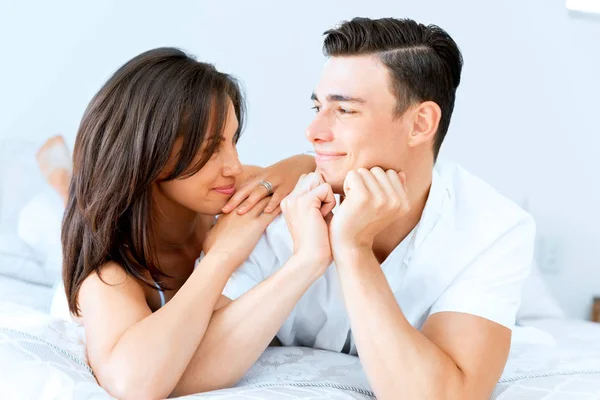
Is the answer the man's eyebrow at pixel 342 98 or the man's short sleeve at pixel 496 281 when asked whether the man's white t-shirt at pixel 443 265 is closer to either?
the man's short sleeve at pixel 496 281

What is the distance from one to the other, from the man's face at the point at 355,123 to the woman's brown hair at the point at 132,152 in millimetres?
226

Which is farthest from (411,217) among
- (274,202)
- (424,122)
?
(274,202)

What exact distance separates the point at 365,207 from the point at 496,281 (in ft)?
1.13

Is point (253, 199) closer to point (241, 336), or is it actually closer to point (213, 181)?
point (213, 181)

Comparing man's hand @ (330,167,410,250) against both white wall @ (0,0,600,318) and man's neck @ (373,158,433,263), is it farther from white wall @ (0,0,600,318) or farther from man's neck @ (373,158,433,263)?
white wall @ (0,0,600,318)

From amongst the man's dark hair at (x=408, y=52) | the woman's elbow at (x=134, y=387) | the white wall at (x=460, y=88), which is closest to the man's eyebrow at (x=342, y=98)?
the man's dark hair at (x=408, y=52)

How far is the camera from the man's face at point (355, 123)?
164 cm

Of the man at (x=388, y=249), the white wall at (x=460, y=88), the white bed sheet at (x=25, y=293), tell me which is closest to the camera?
the man at (x=388, y=249)

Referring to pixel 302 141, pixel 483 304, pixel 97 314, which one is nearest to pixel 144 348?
pixel 97 314

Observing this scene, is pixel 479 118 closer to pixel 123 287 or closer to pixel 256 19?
pixel 256 19

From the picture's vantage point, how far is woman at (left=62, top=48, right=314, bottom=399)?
1492 millimetres

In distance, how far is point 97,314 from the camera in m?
1.47

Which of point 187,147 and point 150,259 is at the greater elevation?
point 187,147

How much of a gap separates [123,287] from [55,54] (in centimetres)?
182
